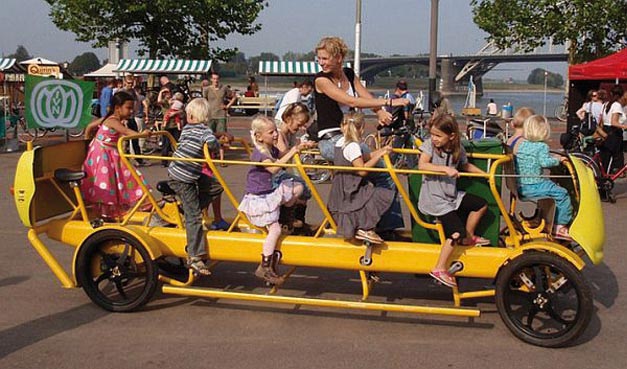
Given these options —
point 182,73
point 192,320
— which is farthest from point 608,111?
point 182,73

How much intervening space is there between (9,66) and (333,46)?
96.5 feet

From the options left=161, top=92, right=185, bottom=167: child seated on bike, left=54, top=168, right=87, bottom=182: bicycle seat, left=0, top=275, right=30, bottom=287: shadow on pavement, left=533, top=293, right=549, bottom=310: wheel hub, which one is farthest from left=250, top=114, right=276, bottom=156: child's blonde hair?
left=161, top=92, right=185, bottom=167: child seated on bike

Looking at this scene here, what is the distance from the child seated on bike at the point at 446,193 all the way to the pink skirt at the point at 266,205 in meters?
1.01

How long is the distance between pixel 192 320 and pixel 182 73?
2584 cm

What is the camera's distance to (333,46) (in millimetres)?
5453

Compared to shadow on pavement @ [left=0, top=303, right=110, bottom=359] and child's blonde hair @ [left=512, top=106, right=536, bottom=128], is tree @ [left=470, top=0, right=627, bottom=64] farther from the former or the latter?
shadow on pavement @ [left=0, top=303, right=110, bottom=359]

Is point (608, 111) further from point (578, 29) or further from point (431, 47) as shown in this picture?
point (578, 29)

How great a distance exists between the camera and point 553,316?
4875 mm

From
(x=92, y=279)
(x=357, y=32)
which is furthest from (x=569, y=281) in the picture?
(x=357, y=32)

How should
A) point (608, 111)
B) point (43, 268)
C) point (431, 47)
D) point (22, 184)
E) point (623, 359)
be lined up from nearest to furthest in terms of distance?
1. point (623, 359)
2. point (22, 184)
3. point (43, 268)
4. point (608, 111)
5. point (431, 47)

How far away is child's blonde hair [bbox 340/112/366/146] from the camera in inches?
199

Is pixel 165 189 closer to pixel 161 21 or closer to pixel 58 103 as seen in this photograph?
pixel 58 103

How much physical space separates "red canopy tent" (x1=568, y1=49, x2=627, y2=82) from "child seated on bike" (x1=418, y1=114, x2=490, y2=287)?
37.8ft

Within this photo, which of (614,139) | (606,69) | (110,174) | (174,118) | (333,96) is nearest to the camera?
(333,96)
